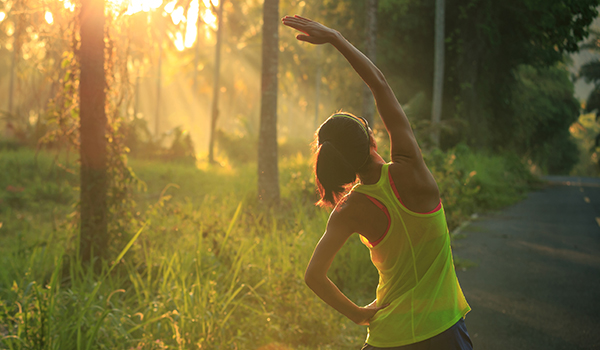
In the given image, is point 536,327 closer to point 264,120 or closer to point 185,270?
point 185,270

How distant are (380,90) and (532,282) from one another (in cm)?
588

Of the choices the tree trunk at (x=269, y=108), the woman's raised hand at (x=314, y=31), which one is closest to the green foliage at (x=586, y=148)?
the tree trunk at (x=269, y=108)

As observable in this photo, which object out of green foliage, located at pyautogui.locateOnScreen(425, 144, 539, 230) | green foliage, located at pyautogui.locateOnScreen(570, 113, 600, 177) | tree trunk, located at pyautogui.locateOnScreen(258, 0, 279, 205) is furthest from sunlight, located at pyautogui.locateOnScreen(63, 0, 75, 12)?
green foliage, located at pyautogui.locateOnScreen(570, 113, 600, 177)

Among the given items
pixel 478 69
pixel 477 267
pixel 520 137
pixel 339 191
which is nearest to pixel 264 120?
pixel 477 267

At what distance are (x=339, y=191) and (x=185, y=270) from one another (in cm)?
330

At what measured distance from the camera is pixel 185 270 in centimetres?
490

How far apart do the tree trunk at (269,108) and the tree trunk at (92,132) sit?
3693mm

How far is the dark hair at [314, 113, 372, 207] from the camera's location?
76.6 inches

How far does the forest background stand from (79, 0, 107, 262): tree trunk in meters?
0.14

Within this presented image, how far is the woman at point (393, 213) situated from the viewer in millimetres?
1933

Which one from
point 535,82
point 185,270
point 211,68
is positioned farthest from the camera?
point 211,68

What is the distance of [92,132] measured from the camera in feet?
18.9

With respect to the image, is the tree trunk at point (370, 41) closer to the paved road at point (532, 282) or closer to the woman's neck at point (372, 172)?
the paved road at point (532, 282)

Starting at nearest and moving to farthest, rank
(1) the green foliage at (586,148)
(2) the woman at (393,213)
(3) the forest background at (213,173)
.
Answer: (2) the woman at (393,213) < (3) the forest background at (213,173) < (1) the green foliage at (586,148)
